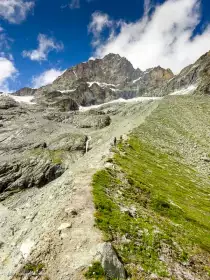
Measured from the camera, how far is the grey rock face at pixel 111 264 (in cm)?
1294

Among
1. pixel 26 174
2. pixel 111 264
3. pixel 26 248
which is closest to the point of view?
pixel 111 264

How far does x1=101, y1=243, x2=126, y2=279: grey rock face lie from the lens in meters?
12.9

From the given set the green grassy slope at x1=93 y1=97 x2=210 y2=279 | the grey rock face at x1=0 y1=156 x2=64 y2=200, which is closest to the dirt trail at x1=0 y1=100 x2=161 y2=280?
the green grassy slope at x1=93 y1=97 x2=210 y2=279

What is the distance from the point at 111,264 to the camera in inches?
522

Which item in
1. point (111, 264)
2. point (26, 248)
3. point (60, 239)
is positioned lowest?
point (111, 264)

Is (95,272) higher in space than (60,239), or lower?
lower

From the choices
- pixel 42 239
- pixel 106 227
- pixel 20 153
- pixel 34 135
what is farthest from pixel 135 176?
pixel 34 135

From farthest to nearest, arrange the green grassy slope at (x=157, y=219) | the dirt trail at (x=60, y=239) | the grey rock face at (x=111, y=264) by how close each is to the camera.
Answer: the green grassy slope at (x=157, y=219), the dirt trail at (x=60, y=239), the grey rock face at (x=111, y=264)

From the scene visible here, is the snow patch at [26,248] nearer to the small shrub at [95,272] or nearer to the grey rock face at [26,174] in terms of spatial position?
the small shrub at [95,272]

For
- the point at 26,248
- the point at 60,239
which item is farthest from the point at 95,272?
the point at 26,248

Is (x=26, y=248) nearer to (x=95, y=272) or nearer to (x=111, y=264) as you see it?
(x=95, y=272)

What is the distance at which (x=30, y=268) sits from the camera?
13.4 meters

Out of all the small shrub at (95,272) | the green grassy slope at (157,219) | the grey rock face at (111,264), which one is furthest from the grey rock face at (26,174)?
the small shrub at (95,272)

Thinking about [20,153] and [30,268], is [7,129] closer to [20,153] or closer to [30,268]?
[20,153]
